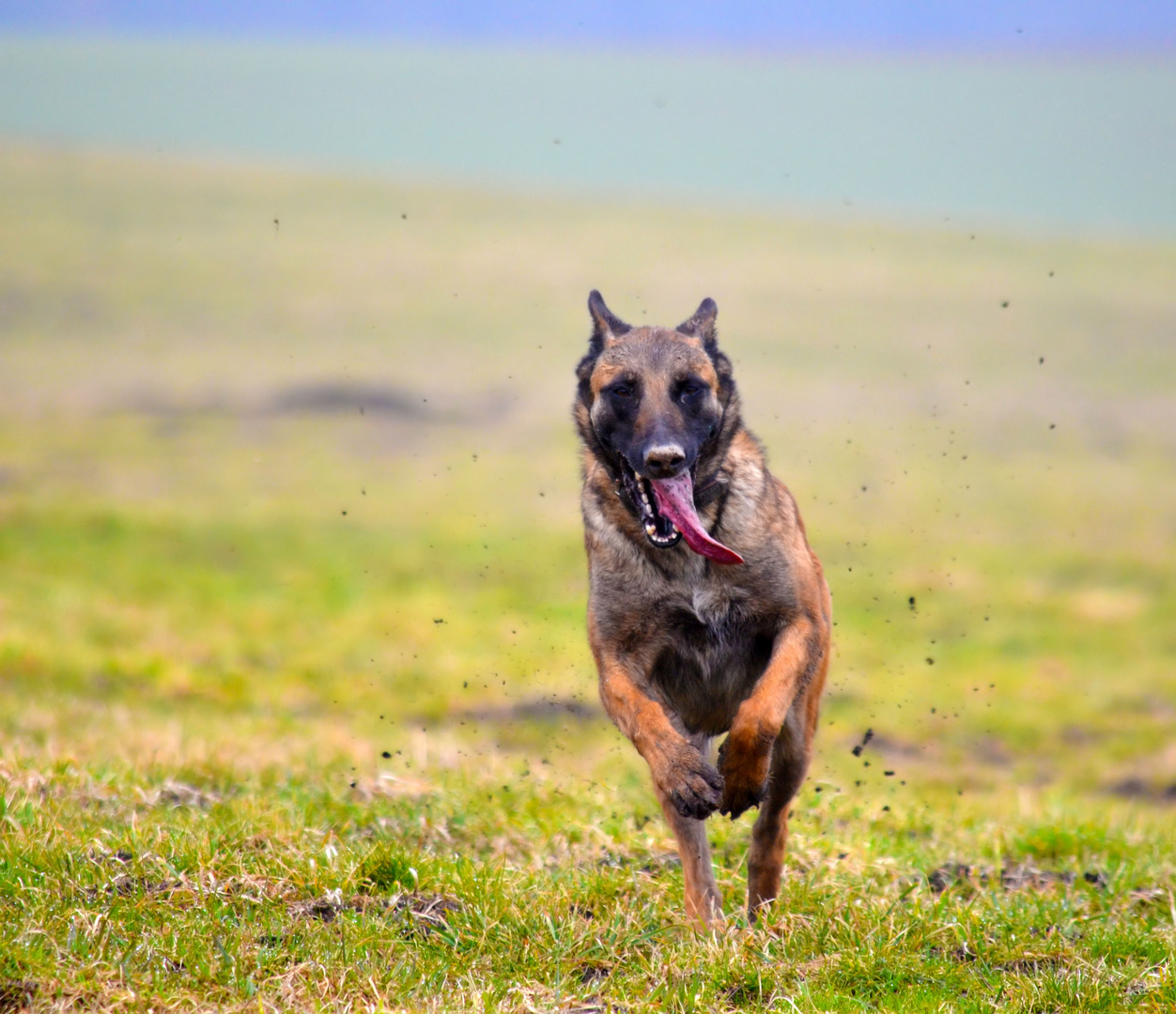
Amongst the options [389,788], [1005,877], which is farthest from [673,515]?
[389,788]

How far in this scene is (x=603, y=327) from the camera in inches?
258

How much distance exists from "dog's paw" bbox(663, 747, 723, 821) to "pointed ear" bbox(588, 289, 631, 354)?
2191 millimetres

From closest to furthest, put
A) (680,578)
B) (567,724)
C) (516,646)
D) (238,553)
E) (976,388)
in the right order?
(680,578), (567,724), (516,646), (238,553), (976,388)

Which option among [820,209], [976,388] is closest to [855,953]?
[976,388]

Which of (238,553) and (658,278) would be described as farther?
(658,278)

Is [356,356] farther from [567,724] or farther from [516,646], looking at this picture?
[567,724]

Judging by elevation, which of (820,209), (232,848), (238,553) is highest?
(820,209)

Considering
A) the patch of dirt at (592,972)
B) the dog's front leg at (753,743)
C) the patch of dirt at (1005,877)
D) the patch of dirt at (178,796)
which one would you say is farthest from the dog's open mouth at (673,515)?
the patch of dirt at (178,796)

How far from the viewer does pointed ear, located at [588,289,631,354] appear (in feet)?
21.4

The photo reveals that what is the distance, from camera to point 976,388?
42281 millimetres

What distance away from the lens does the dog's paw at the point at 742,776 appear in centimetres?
522

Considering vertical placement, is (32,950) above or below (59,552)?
above

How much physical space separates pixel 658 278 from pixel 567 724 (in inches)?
1481

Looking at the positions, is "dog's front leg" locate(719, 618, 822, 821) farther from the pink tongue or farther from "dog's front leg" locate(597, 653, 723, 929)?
the pink tongue
